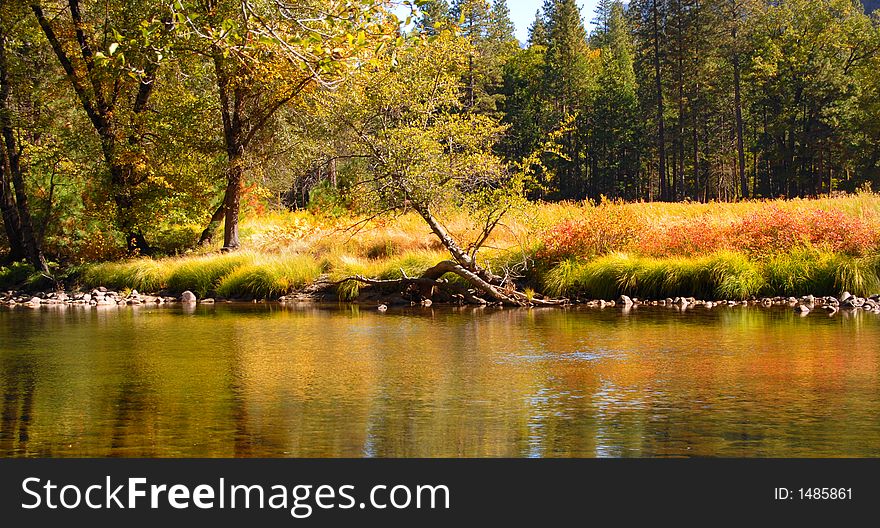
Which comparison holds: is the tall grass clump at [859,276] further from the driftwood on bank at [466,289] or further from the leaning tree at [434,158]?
the leaning tree at [434,158]

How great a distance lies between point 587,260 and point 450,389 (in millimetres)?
13438

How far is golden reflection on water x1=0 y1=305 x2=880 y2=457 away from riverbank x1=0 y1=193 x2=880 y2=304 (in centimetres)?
398

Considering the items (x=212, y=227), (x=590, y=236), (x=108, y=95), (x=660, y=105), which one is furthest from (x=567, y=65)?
(x=590, y=236)

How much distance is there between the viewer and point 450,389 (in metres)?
10.3

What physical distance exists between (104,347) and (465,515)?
10.0 m

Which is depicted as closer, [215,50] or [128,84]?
[215,50]

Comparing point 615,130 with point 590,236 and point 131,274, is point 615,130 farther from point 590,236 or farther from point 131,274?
point 131,274

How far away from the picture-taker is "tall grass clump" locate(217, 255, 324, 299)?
84.0ft

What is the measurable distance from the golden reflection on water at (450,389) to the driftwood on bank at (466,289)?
3.87 metres

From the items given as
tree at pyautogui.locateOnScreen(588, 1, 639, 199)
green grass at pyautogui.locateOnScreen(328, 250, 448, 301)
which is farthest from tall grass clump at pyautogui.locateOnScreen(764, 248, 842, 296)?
tree at pyautogui.locateOnScreen(588, 1, 639, 199)

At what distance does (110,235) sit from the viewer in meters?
29.9

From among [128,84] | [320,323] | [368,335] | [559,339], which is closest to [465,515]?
[559,339]

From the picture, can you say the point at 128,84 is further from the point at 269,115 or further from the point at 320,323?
the point at 320,323

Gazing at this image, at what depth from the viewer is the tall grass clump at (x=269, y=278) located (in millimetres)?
25594
